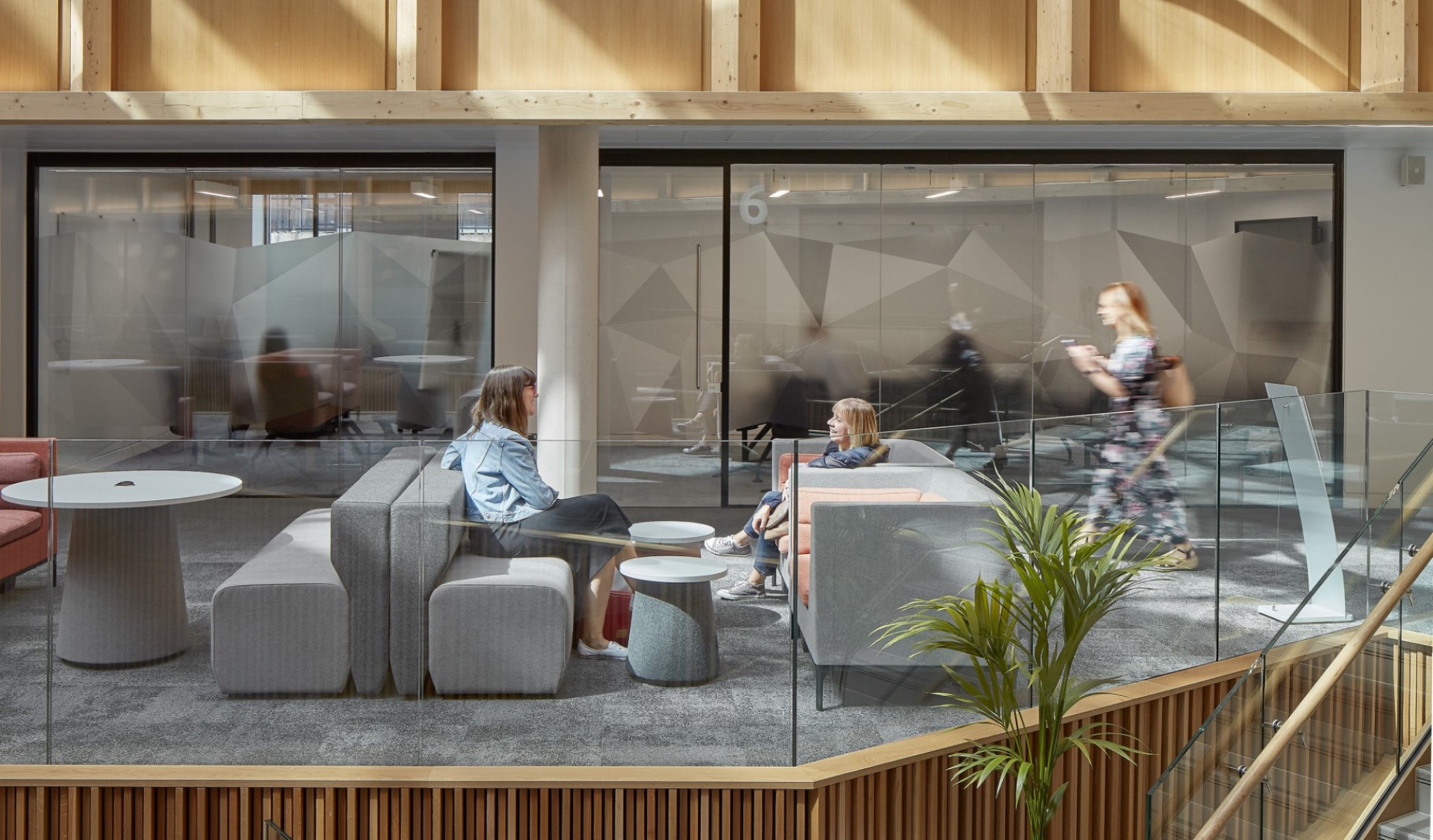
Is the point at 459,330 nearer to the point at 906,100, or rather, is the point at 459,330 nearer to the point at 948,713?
the point at 906,100

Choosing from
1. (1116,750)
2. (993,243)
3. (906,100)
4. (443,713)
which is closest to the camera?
(443,713)

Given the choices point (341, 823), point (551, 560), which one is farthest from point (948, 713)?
point (341, 823)

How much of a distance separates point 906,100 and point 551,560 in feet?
12.0

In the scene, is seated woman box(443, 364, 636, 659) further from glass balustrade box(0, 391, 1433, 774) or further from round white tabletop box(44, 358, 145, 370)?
round white tabletop box(44, 358, 145, 370)

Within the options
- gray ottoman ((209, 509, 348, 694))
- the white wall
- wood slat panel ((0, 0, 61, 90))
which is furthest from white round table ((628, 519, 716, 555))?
the white wall

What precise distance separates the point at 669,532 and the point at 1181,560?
2.33 meters

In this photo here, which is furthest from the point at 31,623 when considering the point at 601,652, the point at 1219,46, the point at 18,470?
the point at 1219,46

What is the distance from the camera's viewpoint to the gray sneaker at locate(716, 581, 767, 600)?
14.7ft

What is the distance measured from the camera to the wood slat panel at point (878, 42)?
691cm

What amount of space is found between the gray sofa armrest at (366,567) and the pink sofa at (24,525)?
40.2 inches

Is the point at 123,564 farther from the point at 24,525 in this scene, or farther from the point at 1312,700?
the point at 1312,700

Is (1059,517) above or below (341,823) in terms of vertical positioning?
above

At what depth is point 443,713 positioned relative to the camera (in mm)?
4426

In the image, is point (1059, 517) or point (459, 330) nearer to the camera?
point (1059, 517)
